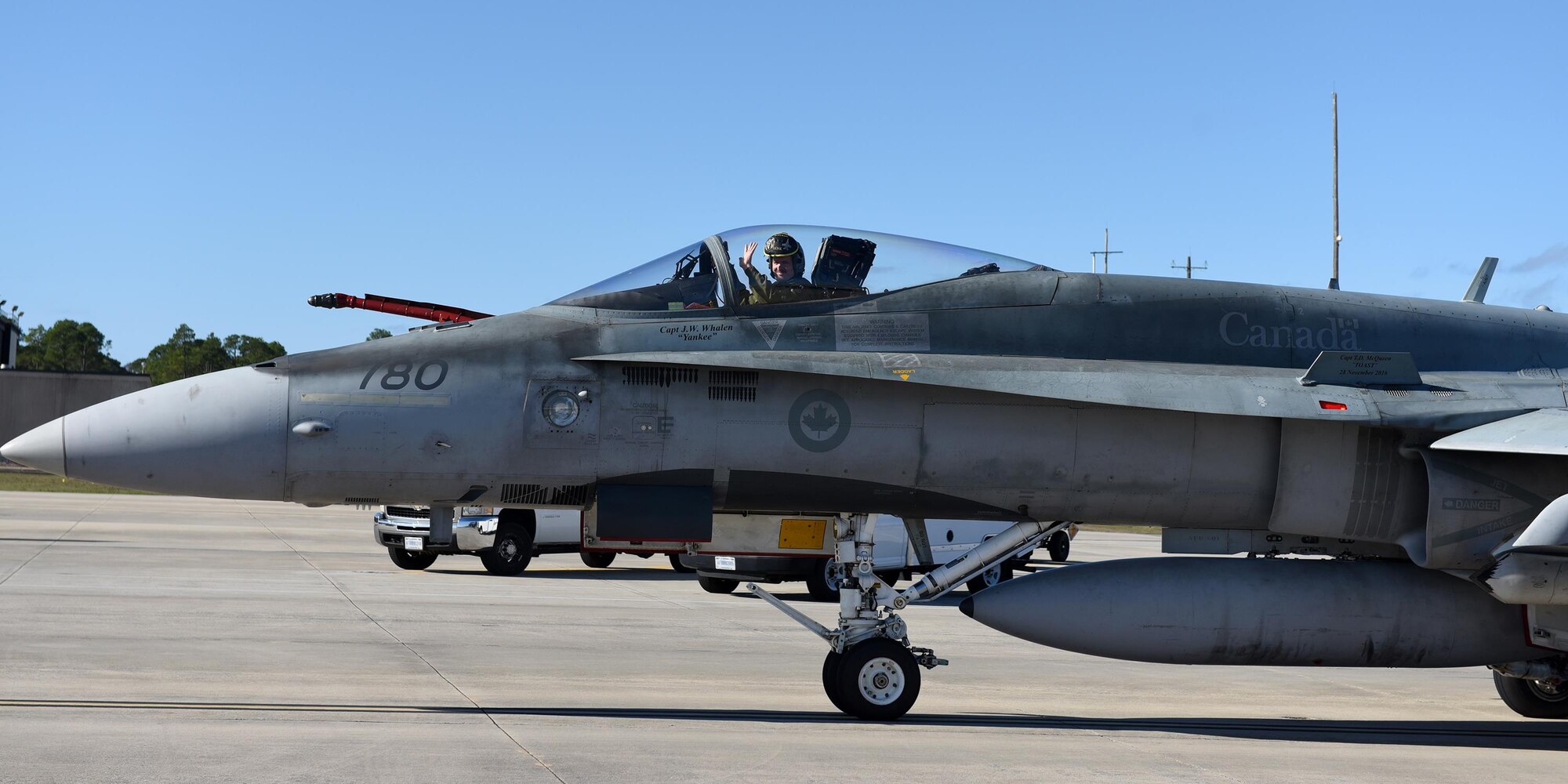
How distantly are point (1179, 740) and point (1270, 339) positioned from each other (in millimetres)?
2830

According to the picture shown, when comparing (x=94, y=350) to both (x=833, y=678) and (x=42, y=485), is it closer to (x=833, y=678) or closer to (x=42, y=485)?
(x=42, y=485)

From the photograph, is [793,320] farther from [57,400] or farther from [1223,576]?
[57,400]

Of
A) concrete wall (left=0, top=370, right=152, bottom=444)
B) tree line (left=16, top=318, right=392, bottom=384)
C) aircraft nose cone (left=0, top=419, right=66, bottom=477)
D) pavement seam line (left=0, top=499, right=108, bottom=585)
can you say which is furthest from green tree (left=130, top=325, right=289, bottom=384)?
aircraft nose cone (left=0, top=419, right=66, bottom=477)

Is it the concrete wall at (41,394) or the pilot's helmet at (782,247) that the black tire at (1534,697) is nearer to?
the pilot's helmet at (782,247)

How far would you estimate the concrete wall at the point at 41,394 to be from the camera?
64.0 m

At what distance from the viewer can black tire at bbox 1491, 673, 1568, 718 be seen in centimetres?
1056

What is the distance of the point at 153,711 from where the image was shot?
328 inches

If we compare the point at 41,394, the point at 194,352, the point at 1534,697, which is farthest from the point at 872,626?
the point at 194,352

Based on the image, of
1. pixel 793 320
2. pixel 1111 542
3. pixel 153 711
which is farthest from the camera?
pixel 1111 542

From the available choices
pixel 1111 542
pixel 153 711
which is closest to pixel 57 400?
pixel 1111 542

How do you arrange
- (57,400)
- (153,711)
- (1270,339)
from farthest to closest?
1. (57,400)
2. (1270,339)
3. (153,711)

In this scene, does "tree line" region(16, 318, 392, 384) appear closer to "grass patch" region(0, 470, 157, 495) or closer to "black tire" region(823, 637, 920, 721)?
"grass patch" region(0, 470, 157, 495)

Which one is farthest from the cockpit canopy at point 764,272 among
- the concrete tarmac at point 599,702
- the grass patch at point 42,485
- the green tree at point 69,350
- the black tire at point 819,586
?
the green tree at point 69,350

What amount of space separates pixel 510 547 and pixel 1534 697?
539 inches
